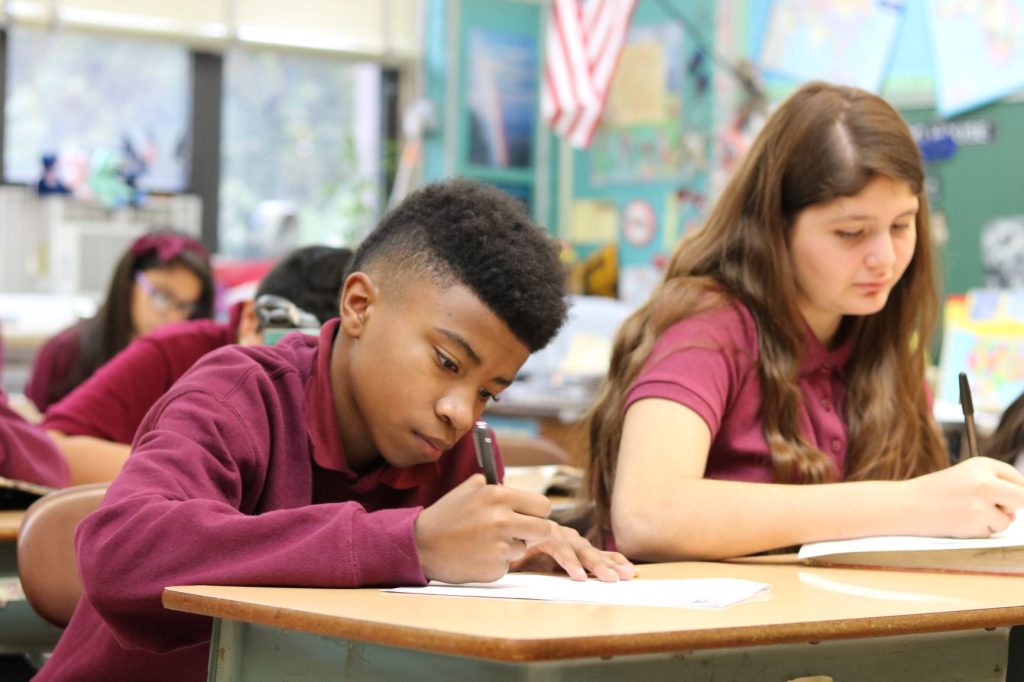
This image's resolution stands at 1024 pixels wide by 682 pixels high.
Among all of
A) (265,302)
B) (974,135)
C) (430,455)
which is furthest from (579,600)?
(974,135)

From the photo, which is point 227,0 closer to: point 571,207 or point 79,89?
point 79,89

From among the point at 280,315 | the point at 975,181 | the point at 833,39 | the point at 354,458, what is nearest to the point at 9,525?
the point at 280,315

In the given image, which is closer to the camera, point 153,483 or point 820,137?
point 153,483

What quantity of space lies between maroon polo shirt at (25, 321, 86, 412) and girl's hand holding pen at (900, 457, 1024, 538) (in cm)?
269

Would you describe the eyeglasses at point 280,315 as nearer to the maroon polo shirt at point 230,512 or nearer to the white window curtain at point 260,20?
the maroon polo shirt at point 230,512

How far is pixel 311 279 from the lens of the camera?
97.4 inches

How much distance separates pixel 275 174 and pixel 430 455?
5996 millimetres

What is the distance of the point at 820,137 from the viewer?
5.74 feet

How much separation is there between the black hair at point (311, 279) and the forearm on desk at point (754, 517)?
105cm

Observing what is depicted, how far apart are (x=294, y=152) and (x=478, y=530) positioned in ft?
20.7

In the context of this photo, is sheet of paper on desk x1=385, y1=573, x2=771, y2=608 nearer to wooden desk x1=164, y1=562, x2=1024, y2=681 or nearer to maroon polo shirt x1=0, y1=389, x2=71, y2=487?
wooden desk x1=164, y1=562, x2=1024, y2=681

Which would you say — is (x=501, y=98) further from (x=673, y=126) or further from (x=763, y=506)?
(x=763, y=506)

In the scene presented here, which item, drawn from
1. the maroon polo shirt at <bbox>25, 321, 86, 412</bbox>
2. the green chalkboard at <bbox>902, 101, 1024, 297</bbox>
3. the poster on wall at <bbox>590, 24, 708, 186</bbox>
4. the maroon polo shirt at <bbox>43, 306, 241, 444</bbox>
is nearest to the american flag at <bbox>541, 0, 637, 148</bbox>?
the poster on wall at <bbox>590, 24, 708, 186</bbox>

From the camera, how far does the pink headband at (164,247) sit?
361 cm
